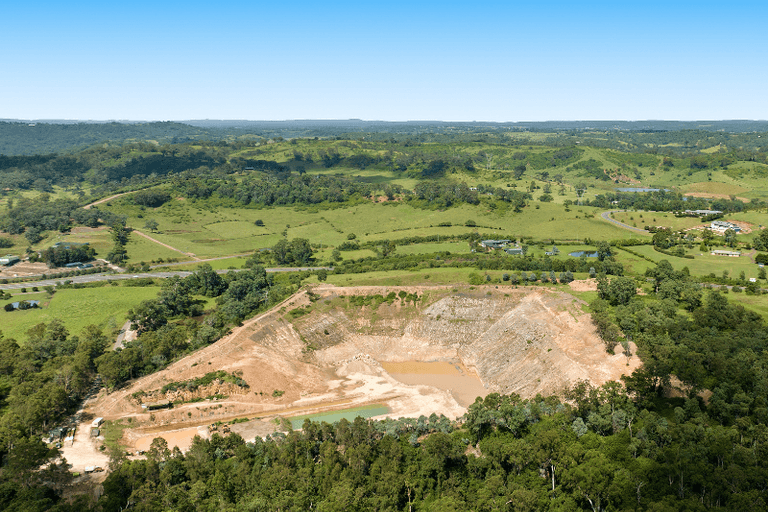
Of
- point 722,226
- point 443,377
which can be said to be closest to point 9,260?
point 443,377

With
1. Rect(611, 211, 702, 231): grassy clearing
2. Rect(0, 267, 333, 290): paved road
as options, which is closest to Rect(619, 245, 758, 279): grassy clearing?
Rect(611, 211, 702, 231): grassy clearing

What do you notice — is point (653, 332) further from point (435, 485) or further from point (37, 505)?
point (37, 505)

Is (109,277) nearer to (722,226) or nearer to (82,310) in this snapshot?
(82,310)

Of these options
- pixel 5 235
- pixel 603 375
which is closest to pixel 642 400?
pixel 603 375

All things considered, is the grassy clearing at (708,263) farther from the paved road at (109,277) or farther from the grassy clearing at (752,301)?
the paved road at (109,277)

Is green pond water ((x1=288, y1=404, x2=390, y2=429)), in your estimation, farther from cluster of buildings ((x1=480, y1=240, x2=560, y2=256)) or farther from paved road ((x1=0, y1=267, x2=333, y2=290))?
cluster of buildings ((x1=480, y1=240, x2=560, y2=256))
